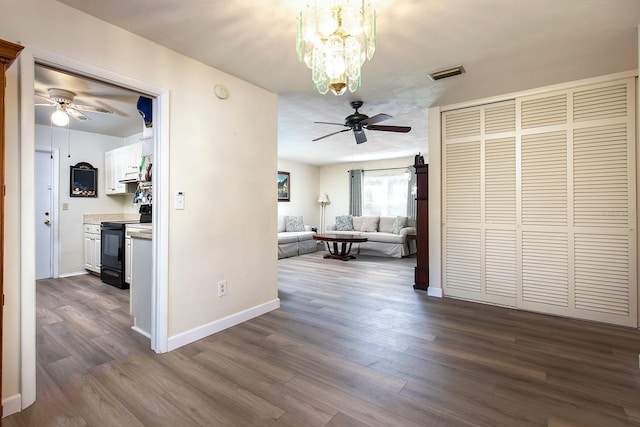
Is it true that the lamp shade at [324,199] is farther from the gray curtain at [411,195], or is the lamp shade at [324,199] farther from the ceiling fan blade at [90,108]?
the ceiling fan blade at [90,108]

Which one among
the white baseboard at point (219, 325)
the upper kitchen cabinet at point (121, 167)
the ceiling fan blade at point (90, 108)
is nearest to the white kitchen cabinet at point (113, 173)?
the upper kitchen cabinet at point (121, 167)

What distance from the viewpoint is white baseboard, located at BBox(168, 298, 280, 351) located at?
2.37 meters

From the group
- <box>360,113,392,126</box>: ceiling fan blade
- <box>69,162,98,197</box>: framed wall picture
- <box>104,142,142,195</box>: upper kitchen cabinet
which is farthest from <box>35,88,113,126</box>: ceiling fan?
<box>360,113,392,126</box>: ceiling fan blade

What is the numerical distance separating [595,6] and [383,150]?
486 centimetres

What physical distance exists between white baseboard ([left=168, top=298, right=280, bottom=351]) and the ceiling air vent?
8.91ft

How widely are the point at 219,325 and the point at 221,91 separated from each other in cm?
206

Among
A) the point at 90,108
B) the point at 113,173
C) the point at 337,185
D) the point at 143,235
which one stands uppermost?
the point at 90,108

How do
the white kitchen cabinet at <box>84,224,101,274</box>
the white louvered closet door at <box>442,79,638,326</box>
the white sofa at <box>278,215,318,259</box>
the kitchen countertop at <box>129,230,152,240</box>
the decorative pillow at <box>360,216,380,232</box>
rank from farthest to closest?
the decorative pillow at <box>360,216,380,232</box>, the white sofa at <box>278,215,318,259</box>, the white kitchen cabinet at <box>84,224,101,274</box>, the white louvered closet door at <box>442,79,638,326</box>, the kitchen countertop at <box>129,230,152,240</box>

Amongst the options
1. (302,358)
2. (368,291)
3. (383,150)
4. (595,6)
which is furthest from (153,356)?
(383,150)

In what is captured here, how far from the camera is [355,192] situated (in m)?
8.38

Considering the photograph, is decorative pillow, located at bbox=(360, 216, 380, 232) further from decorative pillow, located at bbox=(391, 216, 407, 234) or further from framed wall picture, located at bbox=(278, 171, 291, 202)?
Result: framed wall picture, located at bbox=(278, 171, 291, 202)

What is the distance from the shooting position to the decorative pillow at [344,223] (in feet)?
25.7

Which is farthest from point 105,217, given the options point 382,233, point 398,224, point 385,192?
point 385,192

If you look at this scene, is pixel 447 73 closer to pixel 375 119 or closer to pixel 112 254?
pixel 375 119
